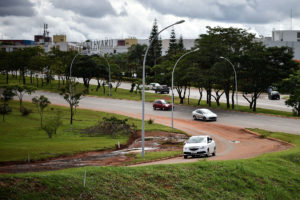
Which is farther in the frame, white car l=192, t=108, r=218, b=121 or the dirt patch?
white car l=192, t=108, r=218, b=121

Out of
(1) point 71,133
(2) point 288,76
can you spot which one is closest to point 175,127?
(1) point 71,133

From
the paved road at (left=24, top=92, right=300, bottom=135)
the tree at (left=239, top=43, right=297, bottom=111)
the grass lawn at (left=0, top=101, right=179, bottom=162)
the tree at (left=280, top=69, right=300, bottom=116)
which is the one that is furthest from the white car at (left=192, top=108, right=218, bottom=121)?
the tree at (left=280, top=69, right=300, bottom=116)

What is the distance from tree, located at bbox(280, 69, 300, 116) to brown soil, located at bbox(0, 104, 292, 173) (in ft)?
46.6

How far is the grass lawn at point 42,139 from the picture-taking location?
1063 inches

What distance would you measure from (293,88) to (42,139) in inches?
1407

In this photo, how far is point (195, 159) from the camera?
25109 millimetres

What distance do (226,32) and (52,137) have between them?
3448cm

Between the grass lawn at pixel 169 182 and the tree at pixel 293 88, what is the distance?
31233mm

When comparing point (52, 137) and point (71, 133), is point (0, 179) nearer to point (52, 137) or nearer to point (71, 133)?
point (52, 137)

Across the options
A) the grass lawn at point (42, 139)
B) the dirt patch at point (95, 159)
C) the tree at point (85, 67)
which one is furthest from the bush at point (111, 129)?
the tree at point (85, 67)

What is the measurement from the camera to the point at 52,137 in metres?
34.7

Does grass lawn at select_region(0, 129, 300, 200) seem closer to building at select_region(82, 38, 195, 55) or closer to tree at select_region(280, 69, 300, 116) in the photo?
tree at select_region(280, 69, 300, 116)

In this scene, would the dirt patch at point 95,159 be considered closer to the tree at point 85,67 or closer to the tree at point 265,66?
the tree at point 265,66

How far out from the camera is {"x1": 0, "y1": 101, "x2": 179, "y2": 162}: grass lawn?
88.5 ft
